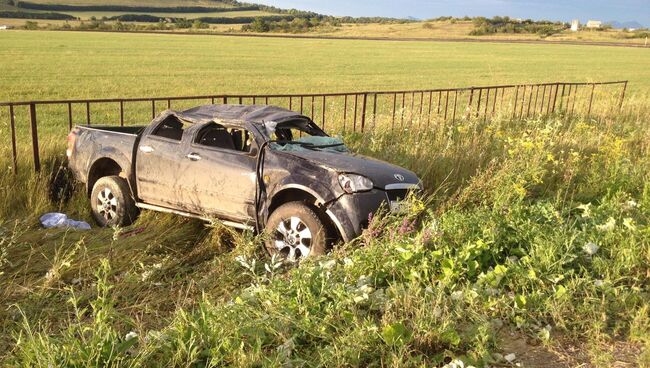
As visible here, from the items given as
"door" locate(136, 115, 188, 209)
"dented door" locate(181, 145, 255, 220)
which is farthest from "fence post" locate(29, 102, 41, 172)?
"dented door" locate(181, 145, 255, 220)

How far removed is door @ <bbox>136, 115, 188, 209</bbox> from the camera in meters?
6.18

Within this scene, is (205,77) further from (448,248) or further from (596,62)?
(596,62)

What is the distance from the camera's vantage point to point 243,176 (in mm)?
5715

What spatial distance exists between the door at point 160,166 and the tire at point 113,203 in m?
0.18

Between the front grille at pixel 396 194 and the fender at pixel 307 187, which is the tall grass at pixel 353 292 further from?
the fender at pixel 307 187

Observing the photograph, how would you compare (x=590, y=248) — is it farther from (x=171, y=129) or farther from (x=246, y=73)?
(x=246, y=73)

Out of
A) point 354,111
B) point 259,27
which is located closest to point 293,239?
point 354,111

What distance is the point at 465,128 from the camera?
9.30m

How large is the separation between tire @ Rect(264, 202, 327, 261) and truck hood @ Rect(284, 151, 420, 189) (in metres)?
0.46

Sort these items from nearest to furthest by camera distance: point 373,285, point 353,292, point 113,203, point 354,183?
point 353,292
point 373,285
point 354,183
point 113,203

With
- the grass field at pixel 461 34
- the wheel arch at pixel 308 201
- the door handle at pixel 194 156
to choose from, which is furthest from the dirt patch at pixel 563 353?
the grass field at pixel 461 34

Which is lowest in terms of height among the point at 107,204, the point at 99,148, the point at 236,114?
the point at 107,204

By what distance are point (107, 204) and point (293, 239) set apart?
251 cm

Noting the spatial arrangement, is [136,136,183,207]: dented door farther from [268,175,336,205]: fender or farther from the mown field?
[268,175,336,205]: fender
